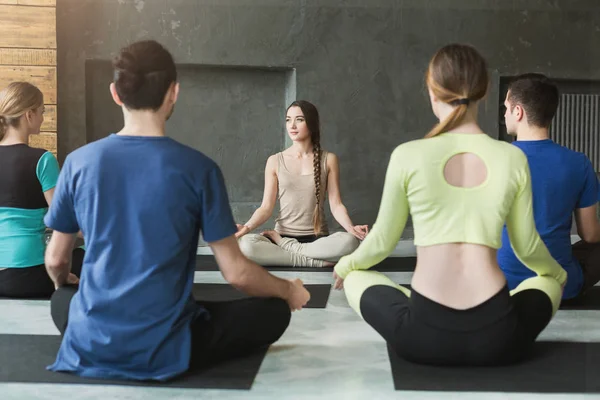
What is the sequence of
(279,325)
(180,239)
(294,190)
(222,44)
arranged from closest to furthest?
(180,239) < (279,325) < (294,190) < (222,44)

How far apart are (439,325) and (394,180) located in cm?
41

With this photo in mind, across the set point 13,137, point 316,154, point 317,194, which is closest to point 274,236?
point 317,194

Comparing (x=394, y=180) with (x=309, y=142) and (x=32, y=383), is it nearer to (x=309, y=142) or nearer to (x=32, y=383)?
(x=32, y=383)

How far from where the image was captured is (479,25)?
6621 mm

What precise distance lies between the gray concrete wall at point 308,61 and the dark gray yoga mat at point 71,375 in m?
4.26

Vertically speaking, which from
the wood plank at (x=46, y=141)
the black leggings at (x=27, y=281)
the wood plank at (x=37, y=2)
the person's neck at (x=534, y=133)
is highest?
the wood plank at (x=37, y=2)

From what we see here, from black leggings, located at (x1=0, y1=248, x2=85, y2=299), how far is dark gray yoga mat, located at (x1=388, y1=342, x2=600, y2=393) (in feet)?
5.43

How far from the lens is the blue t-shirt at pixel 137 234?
1863mm

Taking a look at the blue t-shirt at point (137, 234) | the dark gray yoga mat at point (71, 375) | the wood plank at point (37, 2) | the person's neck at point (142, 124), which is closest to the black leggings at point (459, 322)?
A: the dark gray yoga mat at point (71, 375)

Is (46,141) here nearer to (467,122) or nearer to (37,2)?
(37,2)

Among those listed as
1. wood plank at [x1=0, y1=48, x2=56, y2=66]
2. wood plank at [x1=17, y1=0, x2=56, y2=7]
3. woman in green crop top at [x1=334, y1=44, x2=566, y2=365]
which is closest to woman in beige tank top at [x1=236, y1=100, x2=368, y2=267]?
woman in green crop top at [x1=334, y1=44, x2=566, y2=365]

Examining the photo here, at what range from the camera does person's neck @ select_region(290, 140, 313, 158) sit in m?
4.54

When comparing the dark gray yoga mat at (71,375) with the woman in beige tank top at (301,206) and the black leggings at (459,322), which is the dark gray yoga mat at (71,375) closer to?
the black leggings at (459,322)

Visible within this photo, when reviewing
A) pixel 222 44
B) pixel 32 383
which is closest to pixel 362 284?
pixel 32 383
